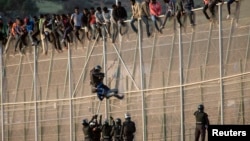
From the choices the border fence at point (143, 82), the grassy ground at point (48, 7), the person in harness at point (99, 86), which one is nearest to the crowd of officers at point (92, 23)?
the border fence at point (143, 82)

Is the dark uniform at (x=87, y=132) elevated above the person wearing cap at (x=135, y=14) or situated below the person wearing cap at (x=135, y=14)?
below

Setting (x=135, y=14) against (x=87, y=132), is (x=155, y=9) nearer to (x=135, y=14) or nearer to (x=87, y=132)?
(x=135, y=14)

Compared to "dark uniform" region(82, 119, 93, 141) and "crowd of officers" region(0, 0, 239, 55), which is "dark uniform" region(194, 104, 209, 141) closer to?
"crowd of officers" region(0, 0, 239, 55)

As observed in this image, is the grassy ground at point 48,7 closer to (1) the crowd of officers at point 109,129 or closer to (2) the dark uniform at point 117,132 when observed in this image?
(1) the crowd of officers at point 109,129

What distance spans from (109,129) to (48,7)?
68.4 metres

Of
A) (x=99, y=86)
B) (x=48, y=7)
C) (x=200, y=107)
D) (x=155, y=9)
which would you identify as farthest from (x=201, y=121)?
(x=48, y=7)

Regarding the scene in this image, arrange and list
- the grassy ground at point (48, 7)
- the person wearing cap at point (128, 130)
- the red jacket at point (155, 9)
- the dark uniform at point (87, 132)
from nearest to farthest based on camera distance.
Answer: the person wearing cap at point (128, 130) < the red jacket at point (155, 9) < the dark uniform at point (87, 132) < the grassy ground at point (48, 7)

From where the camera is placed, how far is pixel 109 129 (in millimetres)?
48875

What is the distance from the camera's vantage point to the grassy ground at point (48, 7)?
113925 millimetres

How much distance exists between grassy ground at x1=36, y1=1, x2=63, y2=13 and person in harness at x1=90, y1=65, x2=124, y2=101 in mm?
65395

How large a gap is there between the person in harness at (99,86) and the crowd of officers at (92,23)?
2.88 m

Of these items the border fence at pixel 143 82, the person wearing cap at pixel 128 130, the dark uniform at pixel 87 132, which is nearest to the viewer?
the border fence at pixel 143 82

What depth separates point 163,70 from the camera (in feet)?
159

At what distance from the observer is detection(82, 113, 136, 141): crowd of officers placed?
157 feet
